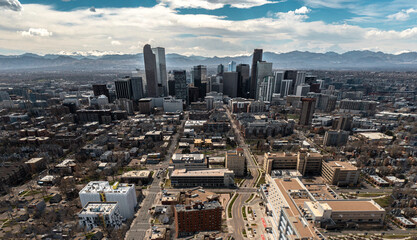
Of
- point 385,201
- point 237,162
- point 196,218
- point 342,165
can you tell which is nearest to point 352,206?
point 385,201

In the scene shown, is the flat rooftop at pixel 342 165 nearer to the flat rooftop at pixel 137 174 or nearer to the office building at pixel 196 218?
the office building at pixel 196 218

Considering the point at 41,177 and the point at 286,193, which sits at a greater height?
the point at 286,193

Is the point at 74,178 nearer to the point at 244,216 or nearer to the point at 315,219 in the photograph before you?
the point at 244,216

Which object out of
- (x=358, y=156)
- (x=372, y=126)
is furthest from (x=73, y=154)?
(x=372, y=126)

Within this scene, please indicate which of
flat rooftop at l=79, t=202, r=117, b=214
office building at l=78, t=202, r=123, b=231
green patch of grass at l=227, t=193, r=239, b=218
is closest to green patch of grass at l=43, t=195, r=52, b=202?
flat rooftop at l=79, t=202, r=117, b=214

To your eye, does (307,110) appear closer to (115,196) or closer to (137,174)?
(137,174)

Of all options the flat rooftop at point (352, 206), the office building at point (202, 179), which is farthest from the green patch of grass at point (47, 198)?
the flat rooftop at point (352, 206)

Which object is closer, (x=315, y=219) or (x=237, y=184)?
(x=315, y=219)
